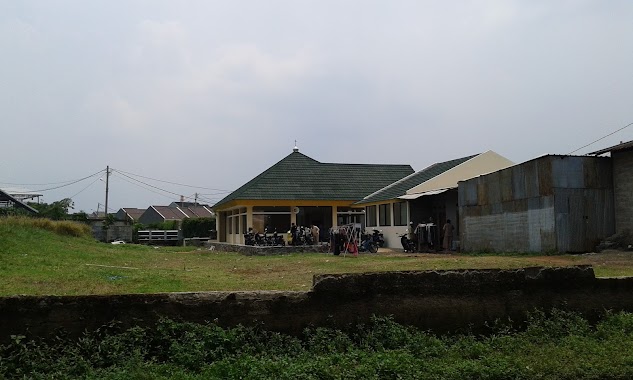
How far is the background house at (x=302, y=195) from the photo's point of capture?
30.8m

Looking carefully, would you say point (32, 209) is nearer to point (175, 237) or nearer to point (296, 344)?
point (175, 237)

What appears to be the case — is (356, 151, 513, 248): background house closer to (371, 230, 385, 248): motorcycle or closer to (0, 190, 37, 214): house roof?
(371, 230, 385, 248): motorcycle

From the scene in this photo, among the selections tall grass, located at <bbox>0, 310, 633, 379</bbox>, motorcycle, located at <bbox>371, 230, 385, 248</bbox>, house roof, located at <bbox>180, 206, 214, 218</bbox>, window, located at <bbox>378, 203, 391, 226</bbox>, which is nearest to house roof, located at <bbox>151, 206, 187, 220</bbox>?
house roof, located at <bbox>180, 206, 214, 218</bbox>

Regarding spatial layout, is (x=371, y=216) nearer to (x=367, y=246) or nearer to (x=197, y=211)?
(x=367, y=246)

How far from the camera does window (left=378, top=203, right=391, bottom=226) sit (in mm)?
29438

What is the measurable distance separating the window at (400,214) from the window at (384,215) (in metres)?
0.71

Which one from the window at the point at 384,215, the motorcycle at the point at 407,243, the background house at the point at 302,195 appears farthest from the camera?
the background house at the point at 302,195

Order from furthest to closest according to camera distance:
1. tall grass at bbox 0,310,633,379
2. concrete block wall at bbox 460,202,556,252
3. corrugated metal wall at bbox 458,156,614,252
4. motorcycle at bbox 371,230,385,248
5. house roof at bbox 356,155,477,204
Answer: house roof at bbox 356,155,477,204, motorcycle at bbox 371,230,385,248, concrete block wall at bbox 460,202,556,252, corrugated metal wall at bbox 458,156,614,252, tall grass at bbox 0,310,633,379

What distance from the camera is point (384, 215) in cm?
3008

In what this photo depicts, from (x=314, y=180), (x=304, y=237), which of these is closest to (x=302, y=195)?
(x=314, y=180)

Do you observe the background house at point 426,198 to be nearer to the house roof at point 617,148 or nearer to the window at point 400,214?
the window at point 400,214

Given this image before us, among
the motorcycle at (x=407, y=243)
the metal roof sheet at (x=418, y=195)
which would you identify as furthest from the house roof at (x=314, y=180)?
the motorcycle at (x=407, y=243)

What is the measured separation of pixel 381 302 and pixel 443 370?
1465mm

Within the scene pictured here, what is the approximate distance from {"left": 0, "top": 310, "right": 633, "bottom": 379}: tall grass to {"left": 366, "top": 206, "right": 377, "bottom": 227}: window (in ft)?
80.5
